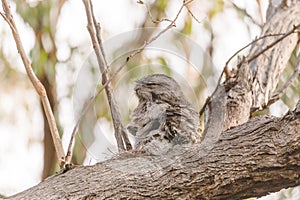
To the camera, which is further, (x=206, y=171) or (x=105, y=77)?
(x=105, y=77)

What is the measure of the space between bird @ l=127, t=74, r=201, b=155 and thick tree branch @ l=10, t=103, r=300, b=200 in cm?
10

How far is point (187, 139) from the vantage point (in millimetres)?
2039

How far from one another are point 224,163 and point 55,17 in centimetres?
246

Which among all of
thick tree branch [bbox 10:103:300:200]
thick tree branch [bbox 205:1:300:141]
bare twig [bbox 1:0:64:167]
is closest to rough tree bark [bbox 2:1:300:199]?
thick tree branch [bbox 10:103:300:200]

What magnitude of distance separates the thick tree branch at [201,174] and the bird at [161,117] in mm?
101

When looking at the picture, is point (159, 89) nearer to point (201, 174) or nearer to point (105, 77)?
point (105, 77)

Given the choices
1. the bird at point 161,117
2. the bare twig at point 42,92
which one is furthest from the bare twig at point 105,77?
the bare twig at point 42,92

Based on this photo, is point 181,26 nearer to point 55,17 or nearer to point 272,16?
point 272,16

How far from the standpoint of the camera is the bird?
2014mm

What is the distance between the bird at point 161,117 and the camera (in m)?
2.01

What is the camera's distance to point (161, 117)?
2.10 m

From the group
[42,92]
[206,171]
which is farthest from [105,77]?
[206,171]

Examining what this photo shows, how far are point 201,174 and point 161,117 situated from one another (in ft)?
1.02

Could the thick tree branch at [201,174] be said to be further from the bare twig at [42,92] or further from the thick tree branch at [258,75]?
the bare twig at [42,92]
